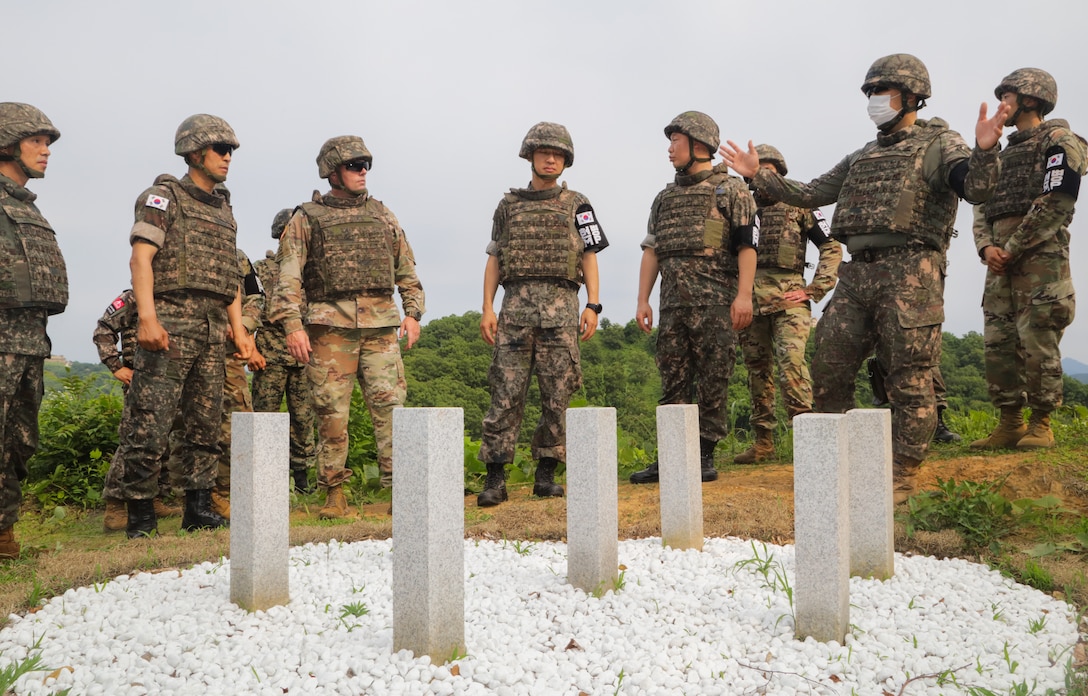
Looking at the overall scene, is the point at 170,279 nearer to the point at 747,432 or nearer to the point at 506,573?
the point at 506,573

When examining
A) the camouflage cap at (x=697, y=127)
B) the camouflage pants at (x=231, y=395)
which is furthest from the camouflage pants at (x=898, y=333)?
the camouflage pants at (x=231, y=395)

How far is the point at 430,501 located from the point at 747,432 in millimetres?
8206

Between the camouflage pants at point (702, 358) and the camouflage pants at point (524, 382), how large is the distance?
0.79 metres

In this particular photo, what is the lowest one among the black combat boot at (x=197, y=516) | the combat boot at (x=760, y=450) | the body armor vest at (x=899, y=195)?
the black combat boot at (x=197, y=516)

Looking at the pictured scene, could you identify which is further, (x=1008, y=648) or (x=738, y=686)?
(x=1008, y=648)

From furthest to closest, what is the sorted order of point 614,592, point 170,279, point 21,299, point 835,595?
point 170,279 → point 21,299 → point 614,592 → point 835,595

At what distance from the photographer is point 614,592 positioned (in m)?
3.42

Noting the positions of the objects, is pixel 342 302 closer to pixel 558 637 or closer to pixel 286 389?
pixel 286 389

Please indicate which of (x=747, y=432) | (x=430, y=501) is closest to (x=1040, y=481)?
(x=430, y=501)

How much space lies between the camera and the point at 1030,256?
6184 mm

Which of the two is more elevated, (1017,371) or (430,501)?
(1017,371)

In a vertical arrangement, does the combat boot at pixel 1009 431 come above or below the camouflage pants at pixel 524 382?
below

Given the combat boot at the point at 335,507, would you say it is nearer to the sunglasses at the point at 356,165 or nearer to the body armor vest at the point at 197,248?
the body armor vest at the point at 197,248

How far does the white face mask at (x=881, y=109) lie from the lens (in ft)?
16.4
